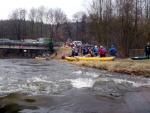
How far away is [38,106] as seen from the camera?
7.76 metres

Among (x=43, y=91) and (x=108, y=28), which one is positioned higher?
(x=108, y=28)

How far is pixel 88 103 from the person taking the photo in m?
8.30

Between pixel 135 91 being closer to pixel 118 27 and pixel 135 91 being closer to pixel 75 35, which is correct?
pixel 118 27

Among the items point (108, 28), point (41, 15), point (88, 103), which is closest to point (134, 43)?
point (108, 28)

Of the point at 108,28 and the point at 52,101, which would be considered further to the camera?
the point at 108,28

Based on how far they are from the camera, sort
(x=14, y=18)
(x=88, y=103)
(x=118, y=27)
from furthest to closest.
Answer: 1. (x=14, y=18)
2. (x=118, y=27)
3. (x=88, y=103)

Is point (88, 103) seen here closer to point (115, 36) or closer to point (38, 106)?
point (38, 106)

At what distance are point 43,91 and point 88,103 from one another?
2378mm

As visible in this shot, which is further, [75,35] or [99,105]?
[75,35]

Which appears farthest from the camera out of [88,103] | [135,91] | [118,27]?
[118,27]

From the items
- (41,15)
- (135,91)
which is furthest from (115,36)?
(41,15)

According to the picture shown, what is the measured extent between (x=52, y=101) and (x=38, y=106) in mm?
748

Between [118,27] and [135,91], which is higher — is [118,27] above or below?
above

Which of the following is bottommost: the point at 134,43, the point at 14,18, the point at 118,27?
the point at 134,43
